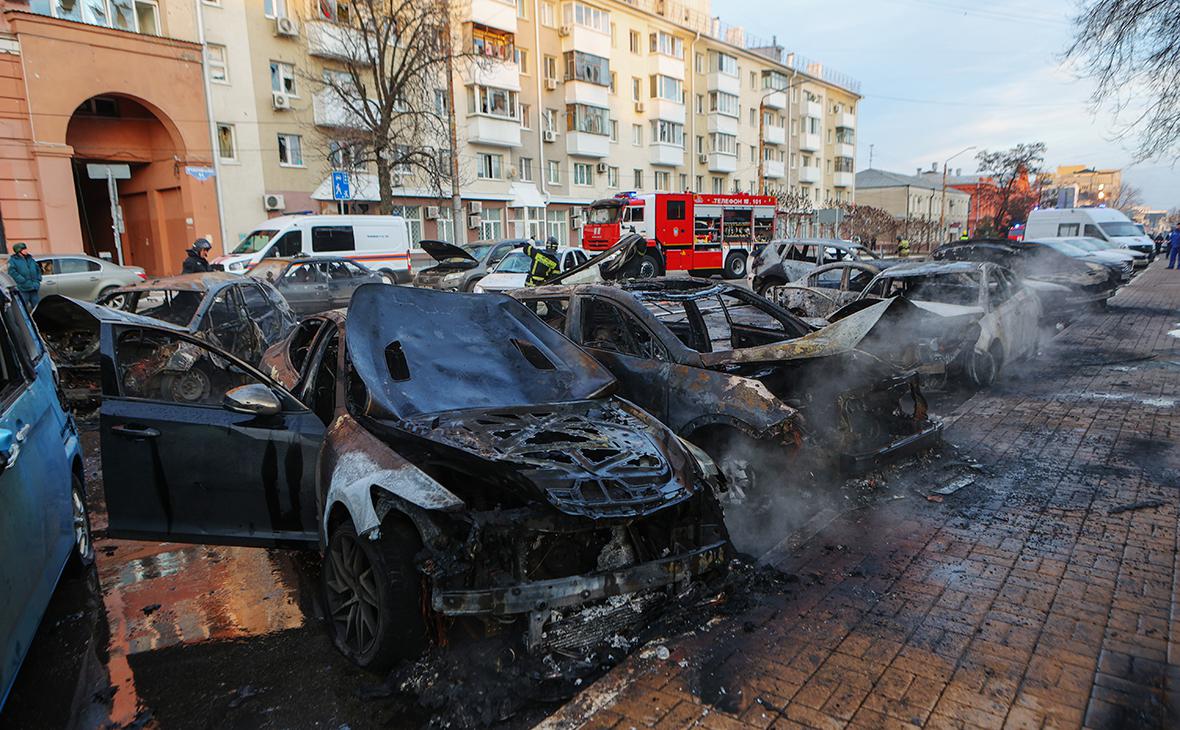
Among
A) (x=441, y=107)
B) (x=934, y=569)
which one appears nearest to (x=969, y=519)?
(x=934, y=569)

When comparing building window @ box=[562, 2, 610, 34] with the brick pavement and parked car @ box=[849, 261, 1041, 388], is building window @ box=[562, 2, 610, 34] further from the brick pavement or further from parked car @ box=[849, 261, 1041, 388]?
the brick pavement

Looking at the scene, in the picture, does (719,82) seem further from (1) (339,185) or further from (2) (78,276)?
(2) (78,276)

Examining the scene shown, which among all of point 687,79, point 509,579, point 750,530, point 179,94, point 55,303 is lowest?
point 750,530

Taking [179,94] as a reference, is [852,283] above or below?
below

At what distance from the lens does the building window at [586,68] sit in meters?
40.0

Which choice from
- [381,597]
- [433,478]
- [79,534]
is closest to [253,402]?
[433,478]

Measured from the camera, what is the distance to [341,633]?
3.44m

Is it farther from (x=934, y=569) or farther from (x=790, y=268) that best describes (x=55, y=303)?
(x=790, y=268)

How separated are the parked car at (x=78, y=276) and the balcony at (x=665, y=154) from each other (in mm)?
34442

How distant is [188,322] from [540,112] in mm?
33057

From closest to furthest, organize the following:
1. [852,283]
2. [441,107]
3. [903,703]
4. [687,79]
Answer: [903,703] → [852,283] → [441,107] → [687,79]

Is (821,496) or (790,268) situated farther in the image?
(790,268)

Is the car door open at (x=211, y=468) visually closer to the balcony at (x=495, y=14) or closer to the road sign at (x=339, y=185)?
the road sign at (x=339, y=185)

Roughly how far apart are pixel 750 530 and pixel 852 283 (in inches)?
369
